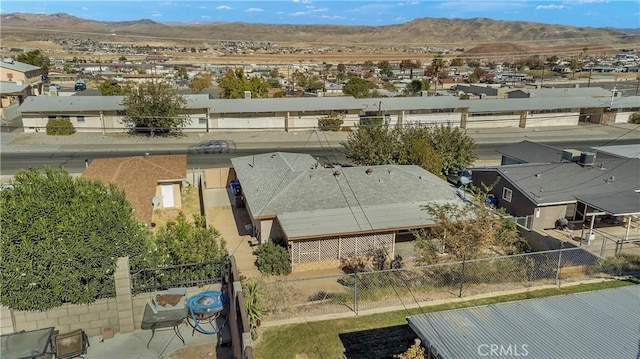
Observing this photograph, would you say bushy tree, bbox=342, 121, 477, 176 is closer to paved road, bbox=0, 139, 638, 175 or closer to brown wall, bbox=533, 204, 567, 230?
brown wall, bbox=533, 204, 567, 230

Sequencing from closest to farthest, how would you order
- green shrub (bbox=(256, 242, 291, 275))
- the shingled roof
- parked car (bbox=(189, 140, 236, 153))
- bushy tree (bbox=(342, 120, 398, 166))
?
1. green shrub (bbox=(256, 242, 291, 275))
2. the shingled roof
3. bushy tree (bbox=(342, 120, 398, 166))
4. parked car (bbox=(189, 140, 236, 153))

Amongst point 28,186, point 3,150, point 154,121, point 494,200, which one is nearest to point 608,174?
point 494,200

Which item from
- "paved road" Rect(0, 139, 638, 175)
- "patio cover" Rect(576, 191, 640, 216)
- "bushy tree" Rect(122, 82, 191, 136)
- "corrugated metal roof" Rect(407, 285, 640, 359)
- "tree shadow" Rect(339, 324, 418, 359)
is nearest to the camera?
"corrugated metal roof" Rect(407, 285, 640, 359)

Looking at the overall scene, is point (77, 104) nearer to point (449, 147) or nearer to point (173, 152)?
point (173, 152)

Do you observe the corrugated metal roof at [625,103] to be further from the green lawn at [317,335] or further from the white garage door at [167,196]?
the green lawn at [317,335]

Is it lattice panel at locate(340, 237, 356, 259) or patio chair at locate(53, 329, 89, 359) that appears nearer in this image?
patio chair at locate(53, 329, 89, 359)

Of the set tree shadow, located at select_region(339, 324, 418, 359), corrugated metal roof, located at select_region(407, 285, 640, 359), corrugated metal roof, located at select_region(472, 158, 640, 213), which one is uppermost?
corrugated metal roof, located at select_region(407, 285, 640, 359)

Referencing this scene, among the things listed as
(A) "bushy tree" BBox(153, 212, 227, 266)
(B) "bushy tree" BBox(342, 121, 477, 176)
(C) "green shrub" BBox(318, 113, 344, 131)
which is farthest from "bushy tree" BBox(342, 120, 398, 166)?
(C) "green shrub" BBox(318, 113, 344, 131)
